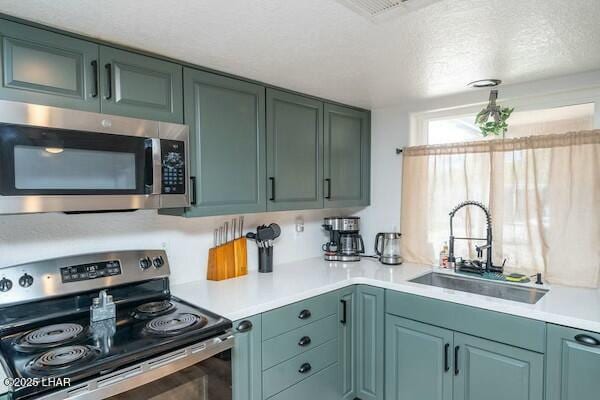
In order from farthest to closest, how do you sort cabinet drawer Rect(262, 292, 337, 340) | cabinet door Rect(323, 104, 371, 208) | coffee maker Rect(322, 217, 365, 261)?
coffee maker Rect(322, 217, 365, 261) < cabinet door Rect(323, 104, 371, 208) < cabinet drawer Rect(262, 292, 337, 340)

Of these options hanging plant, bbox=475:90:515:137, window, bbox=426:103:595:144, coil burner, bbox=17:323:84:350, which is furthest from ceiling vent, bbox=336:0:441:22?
coil burner, bbox=17:323:84:350

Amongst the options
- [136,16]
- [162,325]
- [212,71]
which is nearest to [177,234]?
[162,325]

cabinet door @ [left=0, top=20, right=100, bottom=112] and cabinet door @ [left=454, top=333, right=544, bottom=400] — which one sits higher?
cabinet door @ [left=0, top=20, right=100, bottom=112]

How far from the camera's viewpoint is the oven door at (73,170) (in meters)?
1.26

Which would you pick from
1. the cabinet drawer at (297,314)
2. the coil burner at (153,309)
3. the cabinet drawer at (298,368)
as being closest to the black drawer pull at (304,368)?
the cabinet drawer at (298,368)

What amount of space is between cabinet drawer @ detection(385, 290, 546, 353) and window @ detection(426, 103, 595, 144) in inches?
45.5

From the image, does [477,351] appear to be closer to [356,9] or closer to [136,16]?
[356,9]

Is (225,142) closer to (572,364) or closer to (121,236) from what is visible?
(121,236)

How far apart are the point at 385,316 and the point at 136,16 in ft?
6.38

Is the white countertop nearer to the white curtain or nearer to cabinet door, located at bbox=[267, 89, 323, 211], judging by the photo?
the white curtain

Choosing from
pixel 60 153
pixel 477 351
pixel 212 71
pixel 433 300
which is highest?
pixel 212 71

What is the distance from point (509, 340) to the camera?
1712mm

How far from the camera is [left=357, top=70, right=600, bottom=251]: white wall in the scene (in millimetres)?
2207

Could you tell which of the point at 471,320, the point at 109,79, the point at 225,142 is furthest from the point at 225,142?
the point at 471,320
